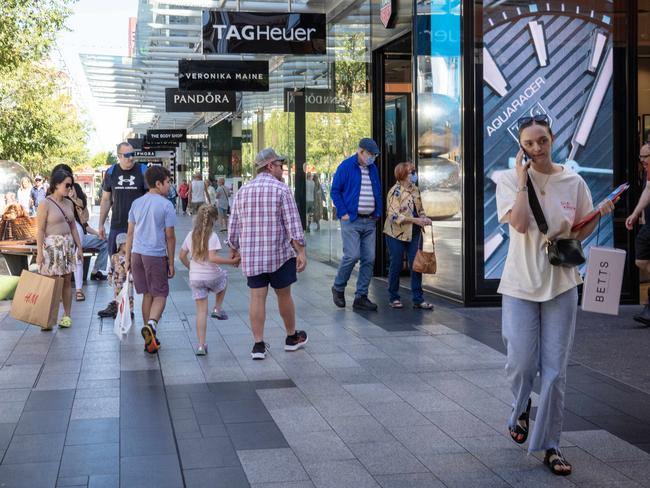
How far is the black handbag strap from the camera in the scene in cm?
478

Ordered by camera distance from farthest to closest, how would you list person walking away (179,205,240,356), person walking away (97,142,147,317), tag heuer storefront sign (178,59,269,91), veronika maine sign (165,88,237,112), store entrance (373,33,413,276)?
veronika maine sign (165,88,237,112), tag heuer storefront sign (178,59,269,91), store entrance (373,33,413,276), person walking away (97,142,147,317), person walking away (179,205,240,356)

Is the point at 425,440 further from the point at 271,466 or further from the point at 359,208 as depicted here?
the point at 359,208

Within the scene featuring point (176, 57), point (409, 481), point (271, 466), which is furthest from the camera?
point (176, 57)

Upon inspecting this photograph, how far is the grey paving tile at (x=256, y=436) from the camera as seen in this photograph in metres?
5.37

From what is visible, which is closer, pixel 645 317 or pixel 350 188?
pixel 645 317

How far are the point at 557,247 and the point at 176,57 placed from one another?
20.1 metres

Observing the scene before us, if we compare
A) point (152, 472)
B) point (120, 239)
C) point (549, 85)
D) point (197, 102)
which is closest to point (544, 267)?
point (152, 472)

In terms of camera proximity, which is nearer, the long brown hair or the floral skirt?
the long brown hair

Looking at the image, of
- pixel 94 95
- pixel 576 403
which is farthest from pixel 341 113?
pixel 94 95

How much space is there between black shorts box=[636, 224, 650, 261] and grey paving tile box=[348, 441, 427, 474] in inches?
194

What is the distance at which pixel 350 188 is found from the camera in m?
10.6

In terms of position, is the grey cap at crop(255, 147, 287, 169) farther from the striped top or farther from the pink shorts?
the striped top

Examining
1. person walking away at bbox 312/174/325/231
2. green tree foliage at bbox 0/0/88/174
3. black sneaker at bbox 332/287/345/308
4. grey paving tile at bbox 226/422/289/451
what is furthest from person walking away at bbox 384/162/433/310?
green tree foliage at bbox 0/0/88/174

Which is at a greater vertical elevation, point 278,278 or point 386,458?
point 278,278
